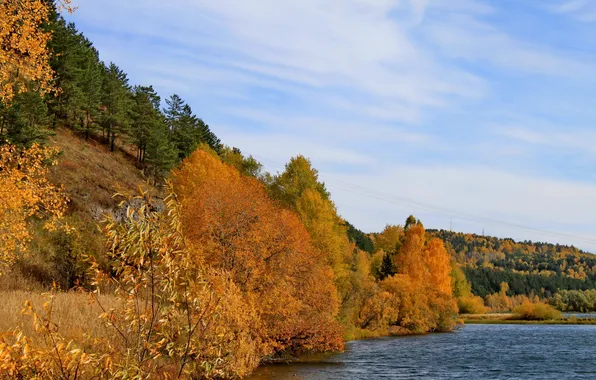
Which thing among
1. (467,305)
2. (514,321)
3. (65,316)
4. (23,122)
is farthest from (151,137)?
(514,321)

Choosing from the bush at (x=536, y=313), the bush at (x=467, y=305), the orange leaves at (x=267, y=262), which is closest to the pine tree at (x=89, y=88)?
the orange leaves at (x=267, y=262)

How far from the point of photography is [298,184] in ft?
237

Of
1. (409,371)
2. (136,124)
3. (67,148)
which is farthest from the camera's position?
(136,124)

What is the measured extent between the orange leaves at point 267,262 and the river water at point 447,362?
2.45 metres

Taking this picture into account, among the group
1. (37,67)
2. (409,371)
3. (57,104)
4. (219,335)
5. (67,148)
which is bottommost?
(409,371)

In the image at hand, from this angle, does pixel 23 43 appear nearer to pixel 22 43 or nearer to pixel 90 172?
pixel 22 43

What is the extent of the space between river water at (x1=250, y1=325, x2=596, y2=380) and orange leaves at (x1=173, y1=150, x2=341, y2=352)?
2.45 m

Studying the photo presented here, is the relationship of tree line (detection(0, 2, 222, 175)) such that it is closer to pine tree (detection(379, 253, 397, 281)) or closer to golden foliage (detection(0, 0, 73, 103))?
pine tree (detection(379, 253, 397, 281))

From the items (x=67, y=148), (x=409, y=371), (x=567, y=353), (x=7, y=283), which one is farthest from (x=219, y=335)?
(x=67, y=148)

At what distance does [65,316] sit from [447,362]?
32825 mm

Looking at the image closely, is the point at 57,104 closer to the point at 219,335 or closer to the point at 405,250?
the point at 405,250

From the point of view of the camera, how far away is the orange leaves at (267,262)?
41031 mm

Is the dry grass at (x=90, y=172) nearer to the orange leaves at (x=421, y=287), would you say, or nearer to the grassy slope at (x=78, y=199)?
the grassy slope at (x=78, y=199)

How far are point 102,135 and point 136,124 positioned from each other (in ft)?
29.9
